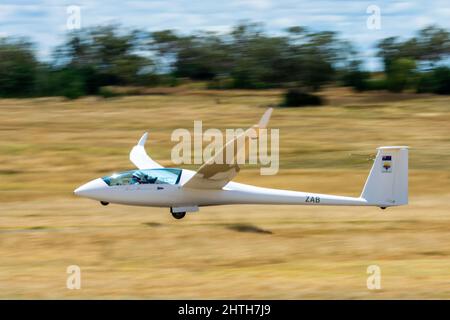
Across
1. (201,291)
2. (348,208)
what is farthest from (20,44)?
(201,291)

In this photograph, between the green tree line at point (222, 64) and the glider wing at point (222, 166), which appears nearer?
the glider wing at point (222, 166)

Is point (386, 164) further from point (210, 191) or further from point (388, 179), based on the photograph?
point (210, 191)

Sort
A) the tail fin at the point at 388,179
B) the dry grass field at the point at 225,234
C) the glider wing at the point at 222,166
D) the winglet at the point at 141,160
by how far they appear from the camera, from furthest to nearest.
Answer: the winglet at the point at 141,160, the tail fin at the point at 388,179, the glider wing at the point at 222,166, the dry grass field at the point at 225,234

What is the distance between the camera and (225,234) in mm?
20172

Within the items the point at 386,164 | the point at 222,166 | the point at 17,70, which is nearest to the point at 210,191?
the point at 222,166

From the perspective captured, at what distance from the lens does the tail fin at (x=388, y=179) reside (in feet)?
69.6

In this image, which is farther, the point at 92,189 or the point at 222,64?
the point at 222,64

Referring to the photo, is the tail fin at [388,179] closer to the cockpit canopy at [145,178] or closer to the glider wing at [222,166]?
the glider wing at [222,166]

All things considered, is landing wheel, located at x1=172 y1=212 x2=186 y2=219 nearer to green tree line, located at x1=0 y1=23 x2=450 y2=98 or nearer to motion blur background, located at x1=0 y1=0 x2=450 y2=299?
motion blur background, located at x1=0 y1=0 x2=450 y2=299

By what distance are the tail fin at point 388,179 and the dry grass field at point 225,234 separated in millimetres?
711

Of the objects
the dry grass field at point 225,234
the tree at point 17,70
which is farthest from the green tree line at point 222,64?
the dry grass field at point 225,234

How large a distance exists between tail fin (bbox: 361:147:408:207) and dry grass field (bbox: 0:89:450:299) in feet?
2.33

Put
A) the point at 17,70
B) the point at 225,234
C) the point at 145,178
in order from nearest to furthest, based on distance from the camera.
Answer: the point at 225,234 < the point at 145,178 < the point at 17,70

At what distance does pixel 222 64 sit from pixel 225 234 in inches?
2625
